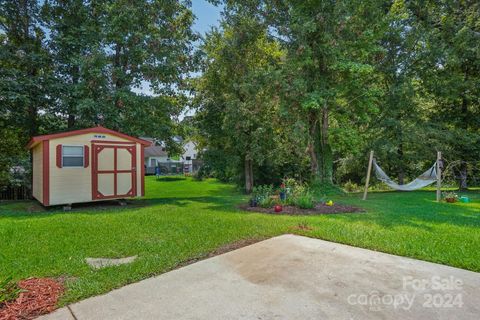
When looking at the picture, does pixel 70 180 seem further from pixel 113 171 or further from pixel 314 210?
pixel 314 210

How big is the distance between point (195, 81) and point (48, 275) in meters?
13.0

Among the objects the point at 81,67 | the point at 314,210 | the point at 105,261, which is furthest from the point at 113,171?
the point at 314,210

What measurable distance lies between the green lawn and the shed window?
5.98 ft

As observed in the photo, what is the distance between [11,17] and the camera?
35.1ft

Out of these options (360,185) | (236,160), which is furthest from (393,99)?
(236,160)

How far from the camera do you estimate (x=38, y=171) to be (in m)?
8.75

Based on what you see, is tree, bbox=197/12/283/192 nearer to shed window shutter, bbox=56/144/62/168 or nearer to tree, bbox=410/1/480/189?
shed window shutter, bbox=56/144/62/168

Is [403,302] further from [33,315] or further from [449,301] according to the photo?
[33,315]

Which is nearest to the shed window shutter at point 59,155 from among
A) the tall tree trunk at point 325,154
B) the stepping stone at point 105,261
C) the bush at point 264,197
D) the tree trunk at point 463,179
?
the stepping stone at point 105,261

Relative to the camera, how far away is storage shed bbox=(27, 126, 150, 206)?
795cm

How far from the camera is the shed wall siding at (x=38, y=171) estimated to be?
8.27 meters

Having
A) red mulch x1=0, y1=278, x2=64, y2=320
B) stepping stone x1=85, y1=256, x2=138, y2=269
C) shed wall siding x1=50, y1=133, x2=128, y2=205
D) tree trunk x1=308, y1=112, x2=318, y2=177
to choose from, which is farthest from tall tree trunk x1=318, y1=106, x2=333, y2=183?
red mulch x1=0, y1=278, x2=64, y2=320

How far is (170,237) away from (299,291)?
2.64 meters

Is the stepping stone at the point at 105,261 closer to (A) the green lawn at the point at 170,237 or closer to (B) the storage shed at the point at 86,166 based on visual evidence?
(A) the green lawn at the point at 170,237
